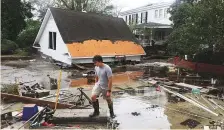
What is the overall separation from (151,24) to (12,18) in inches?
720

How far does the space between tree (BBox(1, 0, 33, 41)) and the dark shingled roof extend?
31.2 ft

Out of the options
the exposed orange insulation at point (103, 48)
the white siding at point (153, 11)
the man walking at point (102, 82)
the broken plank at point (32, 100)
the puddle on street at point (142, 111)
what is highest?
the white siding at point (153, 11)

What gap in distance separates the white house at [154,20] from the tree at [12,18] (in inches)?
600

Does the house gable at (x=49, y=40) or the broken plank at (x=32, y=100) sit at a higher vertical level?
the house gable at (x=49, y=40)

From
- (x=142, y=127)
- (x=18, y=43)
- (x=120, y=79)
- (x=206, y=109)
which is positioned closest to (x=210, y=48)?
(x=120, y=79)

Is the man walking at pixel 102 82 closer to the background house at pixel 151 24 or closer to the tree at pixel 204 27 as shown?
the tree at pixel 204 27

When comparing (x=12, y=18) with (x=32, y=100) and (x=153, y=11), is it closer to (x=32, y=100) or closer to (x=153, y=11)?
(x=153, y=11)

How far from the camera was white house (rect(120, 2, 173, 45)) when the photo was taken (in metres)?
40.5

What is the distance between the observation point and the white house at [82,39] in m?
23.3

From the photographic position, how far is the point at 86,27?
25.9m

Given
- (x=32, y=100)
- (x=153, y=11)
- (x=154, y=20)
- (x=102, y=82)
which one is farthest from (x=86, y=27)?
(x=153, y=11)

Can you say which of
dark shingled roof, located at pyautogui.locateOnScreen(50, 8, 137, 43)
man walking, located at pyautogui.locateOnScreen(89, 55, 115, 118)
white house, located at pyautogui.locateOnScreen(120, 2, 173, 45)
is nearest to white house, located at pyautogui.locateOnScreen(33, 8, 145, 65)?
dark shingled roof, located at pyautogui.locateOnScreen(50, 8, 137, 43)

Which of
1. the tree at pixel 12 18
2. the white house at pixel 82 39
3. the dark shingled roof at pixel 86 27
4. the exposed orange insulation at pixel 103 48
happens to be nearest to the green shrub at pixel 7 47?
the tree at pixel 12 18

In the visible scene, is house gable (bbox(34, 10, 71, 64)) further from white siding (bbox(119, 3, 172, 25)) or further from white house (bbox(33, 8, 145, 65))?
white siding (bbox(119, 3, 172, 25))
